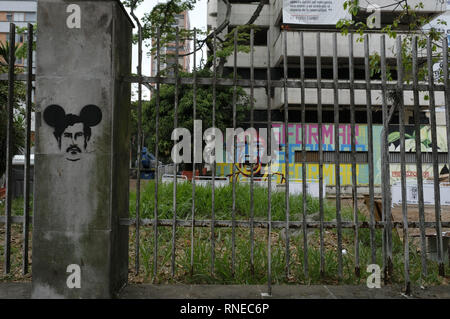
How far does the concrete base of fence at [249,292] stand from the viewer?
3.50m

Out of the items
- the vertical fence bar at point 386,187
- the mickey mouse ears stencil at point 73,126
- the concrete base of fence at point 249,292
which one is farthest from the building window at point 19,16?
the vertical fence bar at point 386,187

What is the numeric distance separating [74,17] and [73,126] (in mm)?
1043

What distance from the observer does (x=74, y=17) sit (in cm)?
347

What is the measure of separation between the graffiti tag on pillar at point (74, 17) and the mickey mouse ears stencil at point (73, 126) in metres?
0.77

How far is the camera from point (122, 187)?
380 cm

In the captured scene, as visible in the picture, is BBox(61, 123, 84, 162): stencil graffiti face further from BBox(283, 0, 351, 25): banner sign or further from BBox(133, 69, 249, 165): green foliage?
BBox(283, 0, 351, 25): banner sign

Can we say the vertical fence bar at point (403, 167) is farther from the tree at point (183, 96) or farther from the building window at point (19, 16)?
the building window at point (19, 16)

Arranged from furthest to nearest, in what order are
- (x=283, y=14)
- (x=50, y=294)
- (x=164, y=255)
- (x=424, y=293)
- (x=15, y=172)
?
(x=283, y=14) → (x=15, y=172) → (x=164, y=255) → (x=424, y=293) → (x=50, y=294)

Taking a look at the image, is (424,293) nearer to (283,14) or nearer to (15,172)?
(15,172)

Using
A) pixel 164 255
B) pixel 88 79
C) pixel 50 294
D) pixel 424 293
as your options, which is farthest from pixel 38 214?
pixel 424 293

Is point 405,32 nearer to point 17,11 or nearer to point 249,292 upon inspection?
point 249,292

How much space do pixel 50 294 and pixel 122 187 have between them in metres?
1.20

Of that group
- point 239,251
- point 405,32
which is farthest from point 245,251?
point 405,32

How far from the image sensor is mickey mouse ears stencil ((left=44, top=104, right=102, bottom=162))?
3.47 m
